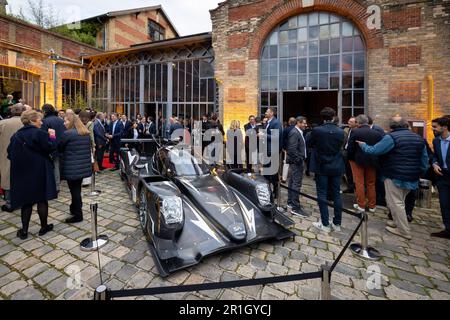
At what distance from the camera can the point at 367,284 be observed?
271 cm

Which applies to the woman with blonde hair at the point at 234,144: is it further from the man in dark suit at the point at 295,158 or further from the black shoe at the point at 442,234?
the black shoe at the point at 442,234

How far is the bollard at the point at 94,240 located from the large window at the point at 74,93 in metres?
12.1

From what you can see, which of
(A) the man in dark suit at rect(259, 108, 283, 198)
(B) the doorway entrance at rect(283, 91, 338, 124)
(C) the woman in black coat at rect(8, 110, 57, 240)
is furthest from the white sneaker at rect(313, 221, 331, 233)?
(B) the doorway entrance at rect(283, 91, 338, 124)

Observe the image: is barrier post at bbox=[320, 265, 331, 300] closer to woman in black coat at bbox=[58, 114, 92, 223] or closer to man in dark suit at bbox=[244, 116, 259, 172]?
woman in black coat at bbox=[58, 114, 92, 223]

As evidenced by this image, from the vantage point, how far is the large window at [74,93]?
1341 centimetres

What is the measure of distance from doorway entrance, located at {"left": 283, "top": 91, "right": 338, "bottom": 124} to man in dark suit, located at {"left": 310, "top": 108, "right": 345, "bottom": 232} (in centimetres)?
1144

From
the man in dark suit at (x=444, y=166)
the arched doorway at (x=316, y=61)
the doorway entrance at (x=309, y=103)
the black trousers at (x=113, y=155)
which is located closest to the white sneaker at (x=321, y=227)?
the man in dark suit at (x=444, y=166)

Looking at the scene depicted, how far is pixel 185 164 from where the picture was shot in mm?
4352

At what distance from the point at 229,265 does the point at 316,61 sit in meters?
8.79

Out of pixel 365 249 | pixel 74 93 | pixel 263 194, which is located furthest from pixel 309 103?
pixel 74 93

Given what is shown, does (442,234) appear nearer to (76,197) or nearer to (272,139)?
(272,139)

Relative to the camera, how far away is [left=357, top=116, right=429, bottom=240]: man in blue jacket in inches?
151
